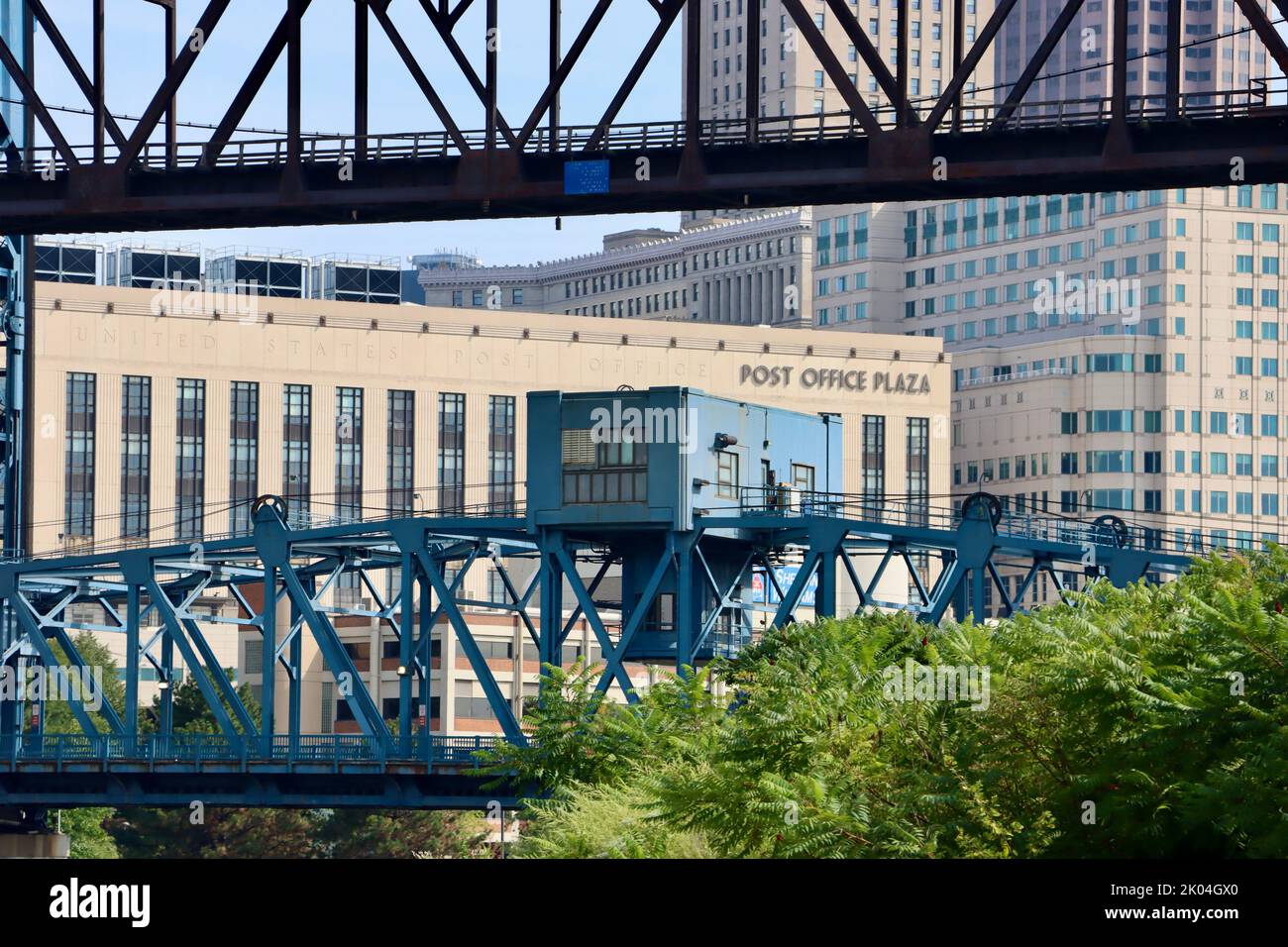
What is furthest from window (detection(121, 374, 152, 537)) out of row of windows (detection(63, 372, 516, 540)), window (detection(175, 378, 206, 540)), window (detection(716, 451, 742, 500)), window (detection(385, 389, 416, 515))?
window (detection(716, 451, 742, 500))

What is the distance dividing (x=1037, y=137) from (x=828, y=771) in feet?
66.5

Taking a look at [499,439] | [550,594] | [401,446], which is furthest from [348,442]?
[550,594]

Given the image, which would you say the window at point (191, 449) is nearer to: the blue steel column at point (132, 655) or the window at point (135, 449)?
the window at point (135, 449)

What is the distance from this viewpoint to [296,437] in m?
173

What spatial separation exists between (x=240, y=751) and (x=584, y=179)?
39.1 metres

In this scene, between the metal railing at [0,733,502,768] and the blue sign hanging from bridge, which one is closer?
the blue sign hanging from bridge

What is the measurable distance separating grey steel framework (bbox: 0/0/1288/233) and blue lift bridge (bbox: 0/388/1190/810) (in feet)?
71.6

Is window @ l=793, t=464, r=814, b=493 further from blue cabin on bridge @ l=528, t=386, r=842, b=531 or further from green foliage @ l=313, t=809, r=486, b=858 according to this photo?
green foliage @ l=313, t=809, r=486, b=858

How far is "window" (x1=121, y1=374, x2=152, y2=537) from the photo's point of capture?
166m

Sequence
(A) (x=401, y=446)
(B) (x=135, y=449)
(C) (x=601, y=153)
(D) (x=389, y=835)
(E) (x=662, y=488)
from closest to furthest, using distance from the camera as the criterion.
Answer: (C) (x=601, y=153)
(E) (x=662, y=488)
(D) (x=389, y=835)
(B) (x=135, y=449)
(A) (x=401, y=446)

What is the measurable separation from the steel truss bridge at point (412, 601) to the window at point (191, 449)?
6885 centimetres

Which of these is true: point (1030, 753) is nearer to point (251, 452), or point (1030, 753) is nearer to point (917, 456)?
point (251, 452)

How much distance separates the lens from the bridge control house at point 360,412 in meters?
156


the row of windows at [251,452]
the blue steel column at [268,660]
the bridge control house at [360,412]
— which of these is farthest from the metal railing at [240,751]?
the row of windows at [251,452]
